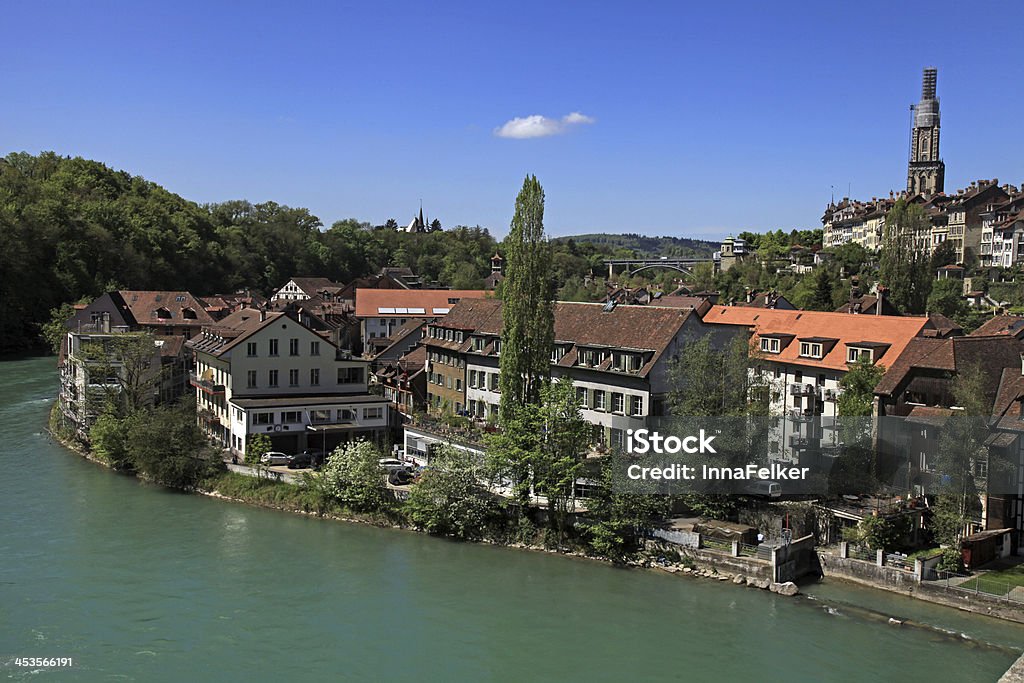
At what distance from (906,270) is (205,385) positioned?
36.2 m

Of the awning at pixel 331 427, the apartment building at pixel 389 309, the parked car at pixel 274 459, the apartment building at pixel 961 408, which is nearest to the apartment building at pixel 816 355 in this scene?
the apartment building at pixel 961 408

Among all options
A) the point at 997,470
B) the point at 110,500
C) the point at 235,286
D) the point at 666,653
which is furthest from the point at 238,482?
the point at 235,286

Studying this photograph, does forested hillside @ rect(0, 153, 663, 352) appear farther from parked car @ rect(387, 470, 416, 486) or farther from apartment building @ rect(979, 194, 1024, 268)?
parked car @ rect(387, 470, 416, 486)

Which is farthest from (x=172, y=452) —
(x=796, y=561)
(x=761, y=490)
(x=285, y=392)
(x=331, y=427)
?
(x=796, y=561)

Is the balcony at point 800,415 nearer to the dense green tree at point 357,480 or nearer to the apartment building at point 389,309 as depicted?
the dense green tree at point 357,480

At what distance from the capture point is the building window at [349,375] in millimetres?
35209

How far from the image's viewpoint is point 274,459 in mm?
30734

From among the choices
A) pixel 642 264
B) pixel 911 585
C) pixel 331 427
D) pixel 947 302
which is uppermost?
pixel 642 264

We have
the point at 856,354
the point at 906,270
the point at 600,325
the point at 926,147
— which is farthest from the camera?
the point at 926,147

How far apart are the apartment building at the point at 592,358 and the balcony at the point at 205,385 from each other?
847 cm

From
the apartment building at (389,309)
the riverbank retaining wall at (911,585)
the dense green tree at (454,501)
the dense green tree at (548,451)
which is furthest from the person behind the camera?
the apartment building at (389,309)

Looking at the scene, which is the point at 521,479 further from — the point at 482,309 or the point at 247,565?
the point at 482,309

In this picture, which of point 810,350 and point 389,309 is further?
point 389,309

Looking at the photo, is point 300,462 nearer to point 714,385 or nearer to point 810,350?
point 714,385
